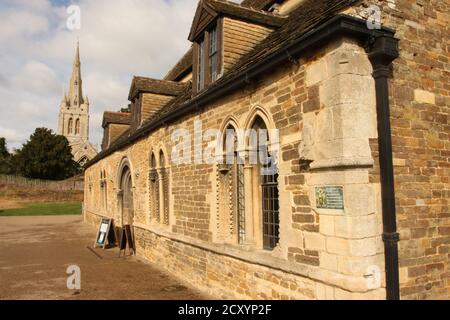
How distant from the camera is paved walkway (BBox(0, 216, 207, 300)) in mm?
8102

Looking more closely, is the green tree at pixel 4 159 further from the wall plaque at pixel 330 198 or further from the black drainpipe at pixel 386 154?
the black drainpipe at pixel 386 154

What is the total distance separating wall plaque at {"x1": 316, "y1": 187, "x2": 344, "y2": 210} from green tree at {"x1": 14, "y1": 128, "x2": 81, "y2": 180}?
192 feet

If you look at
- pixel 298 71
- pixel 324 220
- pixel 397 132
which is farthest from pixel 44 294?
pixel 397 132

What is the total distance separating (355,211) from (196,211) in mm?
4744

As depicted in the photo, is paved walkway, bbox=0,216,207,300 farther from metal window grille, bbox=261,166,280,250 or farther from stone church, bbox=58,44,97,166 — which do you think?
stone church, bbox=58,44,97,166

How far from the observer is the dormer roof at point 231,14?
8.30 metres

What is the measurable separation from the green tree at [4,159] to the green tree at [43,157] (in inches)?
155

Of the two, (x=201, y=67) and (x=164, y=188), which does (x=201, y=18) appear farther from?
(x=164, y=188)

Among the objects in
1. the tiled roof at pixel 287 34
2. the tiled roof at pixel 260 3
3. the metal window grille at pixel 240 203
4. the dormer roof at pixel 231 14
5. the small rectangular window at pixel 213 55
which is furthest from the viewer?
the tiled roof at pixel 260 3

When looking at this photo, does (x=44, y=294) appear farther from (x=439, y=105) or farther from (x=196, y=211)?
(x=439, y=105)

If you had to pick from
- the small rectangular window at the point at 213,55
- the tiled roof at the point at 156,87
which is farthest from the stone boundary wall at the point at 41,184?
the small rectangular window at the point at 213,55

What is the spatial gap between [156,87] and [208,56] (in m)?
5.30

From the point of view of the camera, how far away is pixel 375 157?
473 centimetres

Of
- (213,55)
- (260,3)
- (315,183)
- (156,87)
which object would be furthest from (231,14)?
(156,87)
